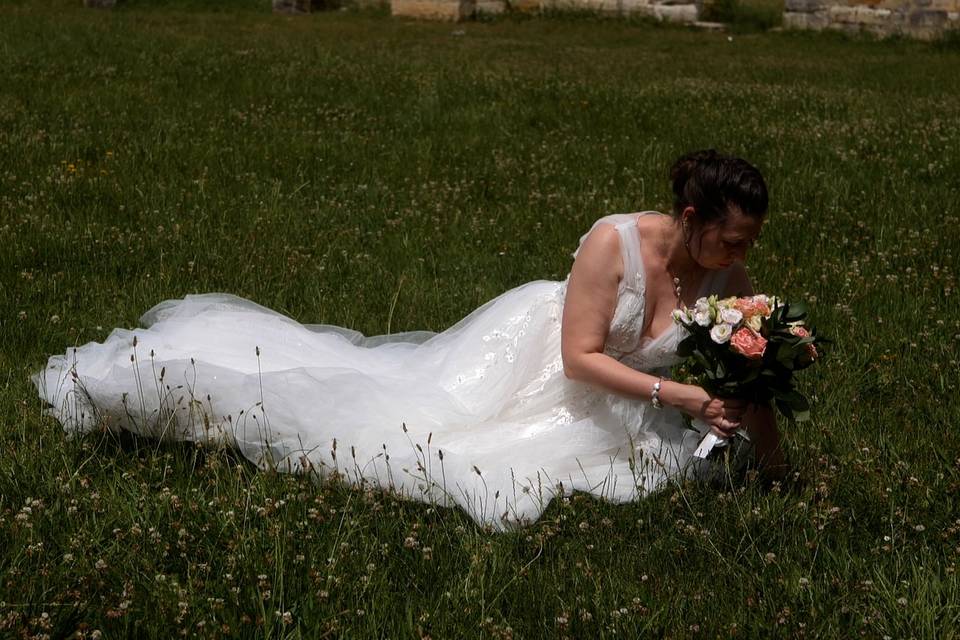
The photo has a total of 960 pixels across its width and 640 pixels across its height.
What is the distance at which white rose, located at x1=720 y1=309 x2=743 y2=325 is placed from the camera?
420 centimetres

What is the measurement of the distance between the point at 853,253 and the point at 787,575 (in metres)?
4.37

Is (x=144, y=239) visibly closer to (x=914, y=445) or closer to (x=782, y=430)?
(x=782, y=430)

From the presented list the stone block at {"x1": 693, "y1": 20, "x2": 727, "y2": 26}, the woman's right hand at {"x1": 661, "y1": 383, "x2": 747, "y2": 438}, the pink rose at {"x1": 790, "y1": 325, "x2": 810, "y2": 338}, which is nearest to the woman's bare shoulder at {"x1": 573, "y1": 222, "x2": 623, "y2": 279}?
the woman's right hand at {"x1": 661, "y1": 383, "x2": 747, "y2": 438}

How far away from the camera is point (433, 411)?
17.3 feet

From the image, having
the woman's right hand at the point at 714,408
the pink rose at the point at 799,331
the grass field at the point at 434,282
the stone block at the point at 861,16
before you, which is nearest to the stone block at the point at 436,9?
the grass field at the point at 434,282

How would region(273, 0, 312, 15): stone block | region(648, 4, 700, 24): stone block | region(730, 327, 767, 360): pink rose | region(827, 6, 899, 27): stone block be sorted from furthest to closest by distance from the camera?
region(273, 0, 312, 15): stone block → region(648, 4, 700, 24): stone block → region(827, 6, 899, 27): stone block → region(730, 327, 767, 360): pink rose

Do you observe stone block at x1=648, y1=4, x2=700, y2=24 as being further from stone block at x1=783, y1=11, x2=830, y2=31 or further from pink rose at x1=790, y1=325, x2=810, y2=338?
pink rose at x1=790, y1=325, x2=810, y2=338

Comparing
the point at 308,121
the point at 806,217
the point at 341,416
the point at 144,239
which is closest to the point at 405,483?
the point at 341,416

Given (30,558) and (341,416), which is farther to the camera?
(341,416)

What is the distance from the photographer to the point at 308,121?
37.6 feet

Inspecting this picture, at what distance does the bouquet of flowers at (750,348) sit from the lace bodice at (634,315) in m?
0.44

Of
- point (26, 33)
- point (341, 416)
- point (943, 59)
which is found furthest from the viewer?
point (943, 59)

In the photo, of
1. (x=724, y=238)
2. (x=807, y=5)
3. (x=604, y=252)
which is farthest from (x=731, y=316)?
(x=807, y=5)

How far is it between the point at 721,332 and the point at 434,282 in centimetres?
321
